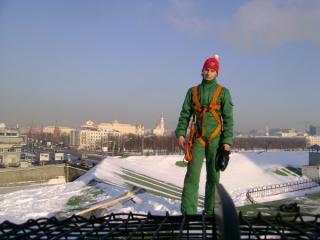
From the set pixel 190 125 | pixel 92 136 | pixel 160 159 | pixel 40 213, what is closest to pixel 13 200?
pixel 40 213

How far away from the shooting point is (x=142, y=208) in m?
6.07

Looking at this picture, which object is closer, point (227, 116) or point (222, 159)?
point (222, 159)

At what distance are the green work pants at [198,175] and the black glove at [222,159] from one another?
0.32 feet

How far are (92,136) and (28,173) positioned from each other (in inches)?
5138

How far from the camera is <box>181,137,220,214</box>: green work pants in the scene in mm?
4680

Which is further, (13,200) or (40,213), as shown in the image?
(13,200)

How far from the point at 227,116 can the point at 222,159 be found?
22.3 inches

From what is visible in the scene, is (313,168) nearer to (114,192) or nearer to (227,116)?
(114,192)

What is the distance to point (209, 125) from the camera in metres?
4.90

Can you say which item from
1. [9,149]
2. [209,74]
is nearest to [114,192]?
[209,74]

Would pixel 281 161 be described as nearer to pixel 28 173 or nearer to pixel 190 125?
pixel 28 173

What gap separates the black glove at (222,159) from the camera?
15.6 ft

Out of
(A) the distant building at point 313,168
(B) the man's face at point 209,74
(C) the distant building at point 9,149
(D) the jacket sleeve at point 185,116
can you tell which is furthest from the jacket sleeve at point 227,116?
(C) the distant building at point 9,149

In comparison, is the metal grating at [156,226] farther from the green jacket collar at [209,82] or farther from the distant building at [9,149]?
the distant building at [9,149]
